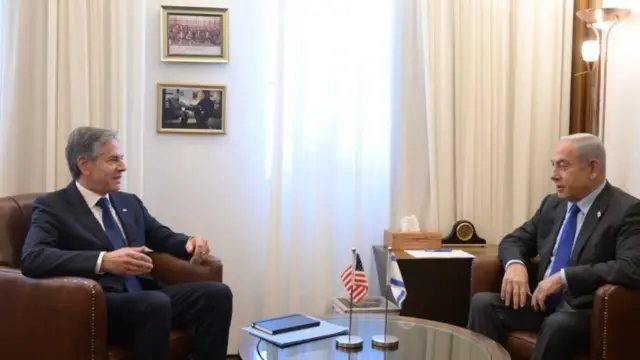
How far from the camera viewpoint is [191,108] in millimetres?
3688

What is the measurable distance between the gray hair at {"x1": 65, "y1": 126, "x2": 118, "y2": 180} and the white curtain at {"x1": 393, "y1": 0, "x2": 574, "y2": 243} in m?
1.65

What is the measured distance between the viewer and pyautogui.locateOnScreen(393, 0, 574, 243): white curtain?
12.1 ft

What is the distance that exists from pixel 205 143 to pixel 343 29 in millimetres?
972

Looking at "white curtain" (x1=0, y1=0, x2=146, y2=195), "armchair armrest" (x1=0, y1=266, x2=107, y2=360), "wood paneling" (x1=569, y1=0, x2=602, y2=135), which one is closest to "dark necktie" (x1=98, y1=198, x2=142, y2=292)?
"armchair armrest" (x1=0, y1=266, x2=107, y2=360)

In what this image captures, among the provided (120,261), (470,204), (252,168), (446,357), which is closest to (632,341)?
(446,357)

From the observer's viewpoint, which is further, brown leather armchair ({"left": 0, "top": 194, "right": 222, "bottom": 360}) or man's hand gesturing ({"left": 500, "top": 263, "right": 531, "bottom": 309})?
man's hand gesturing ({"left": 500, "top": 263, "right": 531, "bottom": 309})

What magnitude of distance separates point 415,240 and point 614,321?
4.37 feet

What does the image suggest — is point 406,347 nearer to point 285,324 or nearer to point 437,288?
point 285,324

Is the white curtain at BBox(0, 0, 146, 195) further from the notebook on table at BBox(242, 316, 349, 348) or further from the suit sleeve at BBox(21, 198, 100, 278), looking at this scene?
the notebook on table at BBox(242, 316, 349, 348)

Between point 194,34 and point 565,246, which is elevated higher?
point 194,34

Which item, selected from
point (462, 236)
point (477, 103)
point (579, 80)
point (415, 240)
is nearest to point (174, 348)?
point (415, 240)

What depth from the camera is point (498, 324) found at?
8.82 feet

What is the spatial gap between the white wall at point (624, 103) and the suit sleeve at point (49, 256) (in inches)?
99.0

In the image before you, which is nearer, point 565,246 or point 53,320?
point 53,320
